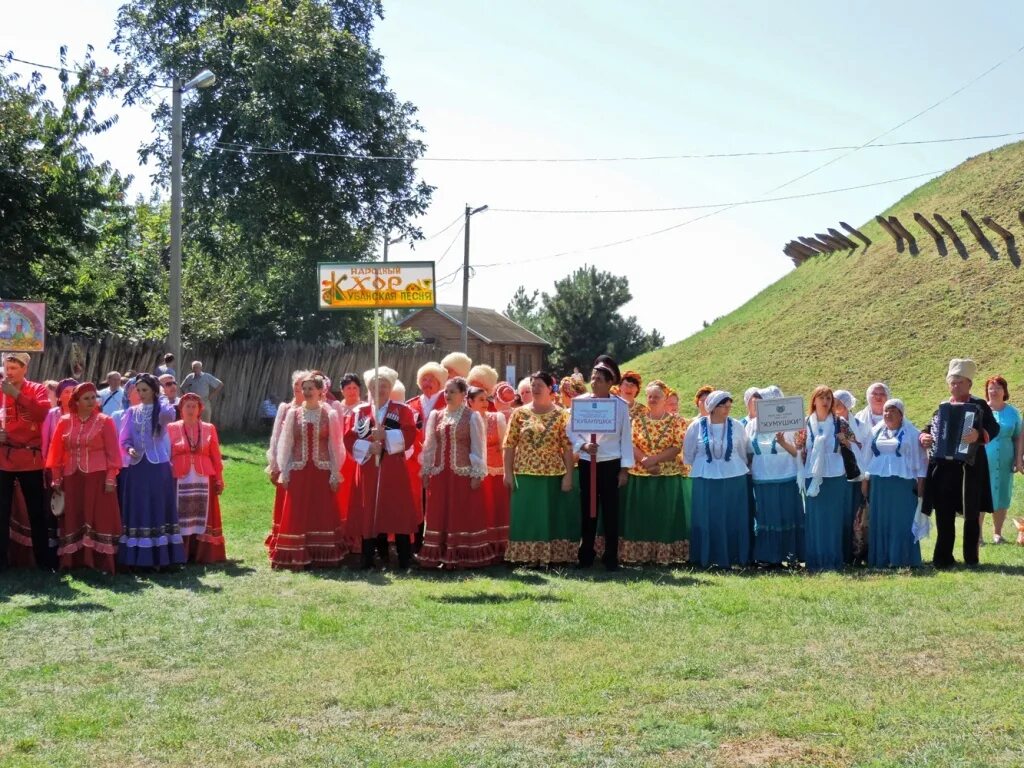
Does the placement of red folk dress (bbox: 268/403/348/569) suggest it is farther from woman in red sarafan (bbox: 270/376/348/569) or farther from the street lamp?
the street lamp

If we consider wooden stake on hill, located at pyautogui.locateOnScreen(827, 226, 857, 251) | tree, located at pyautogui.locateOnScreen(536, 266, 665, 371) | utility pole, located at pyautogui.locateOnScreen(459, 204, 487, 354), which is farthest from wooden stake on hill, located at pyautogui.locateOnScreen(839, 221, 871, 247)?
tree, located at pyautogui.locateOnScreen(536, 266, 665, 371)

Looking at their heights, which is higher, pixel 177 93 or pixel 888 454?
pixel 177 93

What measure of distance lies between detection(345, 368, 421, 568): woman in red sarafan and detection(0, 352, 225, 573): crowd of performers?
1633 millimetres

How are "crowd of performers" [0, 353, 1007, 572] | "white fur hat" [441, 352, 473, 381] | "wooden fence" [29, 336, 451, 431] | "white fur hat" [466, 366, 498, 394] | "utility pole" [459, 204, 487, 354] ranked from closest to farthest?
"crowd of performers" [0, 353, 1007, 572] < "white fur hat" [466, 366, 498, 394] < "white fur hat" [441, 352, 473, 381] < "wooden fence" [29, 336, 451, 431] < "utility pole" [459, 204, 487, 354]

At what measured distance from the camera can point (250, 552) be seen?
11.4m

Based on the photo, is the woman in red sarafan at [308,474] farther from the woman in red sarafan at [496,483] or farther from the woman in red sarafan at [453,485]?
the woman in red sarafan at [496,483]

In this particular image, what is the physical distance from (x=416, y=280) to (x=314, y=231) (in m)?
24.8

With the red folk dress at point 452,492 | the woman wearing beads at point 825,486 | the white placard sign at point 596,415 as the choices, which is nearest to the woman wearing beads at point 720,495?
the woman wearing beads at point 825,486

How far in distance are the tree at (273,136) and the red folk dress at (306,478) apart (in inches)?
894

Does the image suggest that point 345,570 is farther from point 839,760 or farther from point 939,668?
point 839,760

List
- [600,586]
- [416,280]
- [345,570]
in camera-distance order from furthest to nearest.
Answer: [416,280] → [345,570] → [600,586]

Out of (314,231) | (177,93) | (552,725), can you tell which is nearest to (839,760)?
(552,725)

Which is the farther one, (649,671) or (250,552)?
(250,552)

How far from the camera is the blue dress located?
12234 mm
